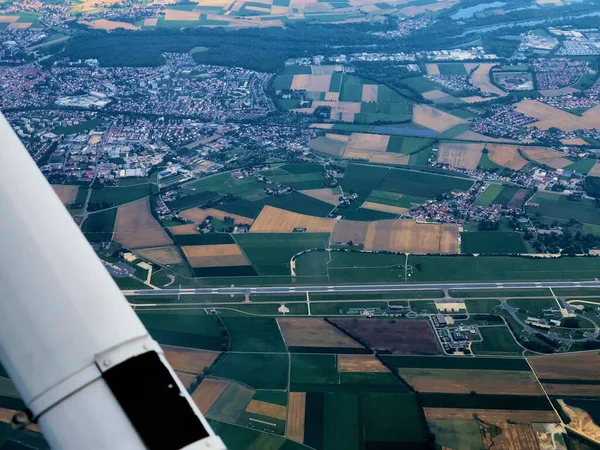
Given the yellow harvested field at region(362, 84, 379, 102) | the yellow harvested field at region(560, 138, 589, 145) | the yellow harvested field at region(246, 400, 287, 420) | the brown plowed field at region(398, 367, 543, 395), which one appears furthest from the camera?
the yellow harvested field at region(362, 84, 379, 102)

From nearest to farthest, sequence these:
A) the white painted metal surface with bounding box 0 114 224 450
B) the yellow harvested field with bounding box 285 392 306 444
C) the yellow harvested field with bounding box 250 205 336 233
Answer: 1. the white painted metal surface with bounding box 0 114 224 450
2. the yellow harvested field with bounding box 285 392 306 444
3. the yellow harvested field with bounding box 250 205 336 233

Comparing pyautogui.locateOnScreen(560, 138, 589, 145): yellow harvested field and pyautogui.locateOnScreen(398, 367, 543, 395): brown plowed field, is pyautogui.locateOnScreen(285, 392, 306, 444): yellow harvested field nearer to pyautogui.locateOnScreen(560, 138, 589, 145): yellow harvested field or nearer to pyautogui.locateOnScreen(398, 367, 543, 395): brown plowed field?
pyautogui.locateOnScreen(398, 367, 543, 395): brown plowed field

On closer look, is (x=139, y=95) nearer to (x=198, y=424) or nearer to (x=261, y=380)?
(x=261, y=380)

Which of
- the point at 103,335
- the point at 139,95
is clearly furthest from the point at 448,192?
the point at 103,335

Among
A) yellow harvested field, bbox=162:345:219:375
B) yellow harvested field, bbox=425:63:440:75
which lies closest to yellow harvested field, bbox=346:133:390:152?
yellow harvested field, bbox=425:63:440:75

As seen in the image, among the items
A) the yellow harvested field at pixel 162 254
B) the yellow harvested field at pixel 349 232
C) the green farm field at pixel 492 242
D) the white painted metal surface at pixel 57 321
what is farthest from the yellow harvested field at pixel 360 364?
the white painted metal surface at pixel 57 321
